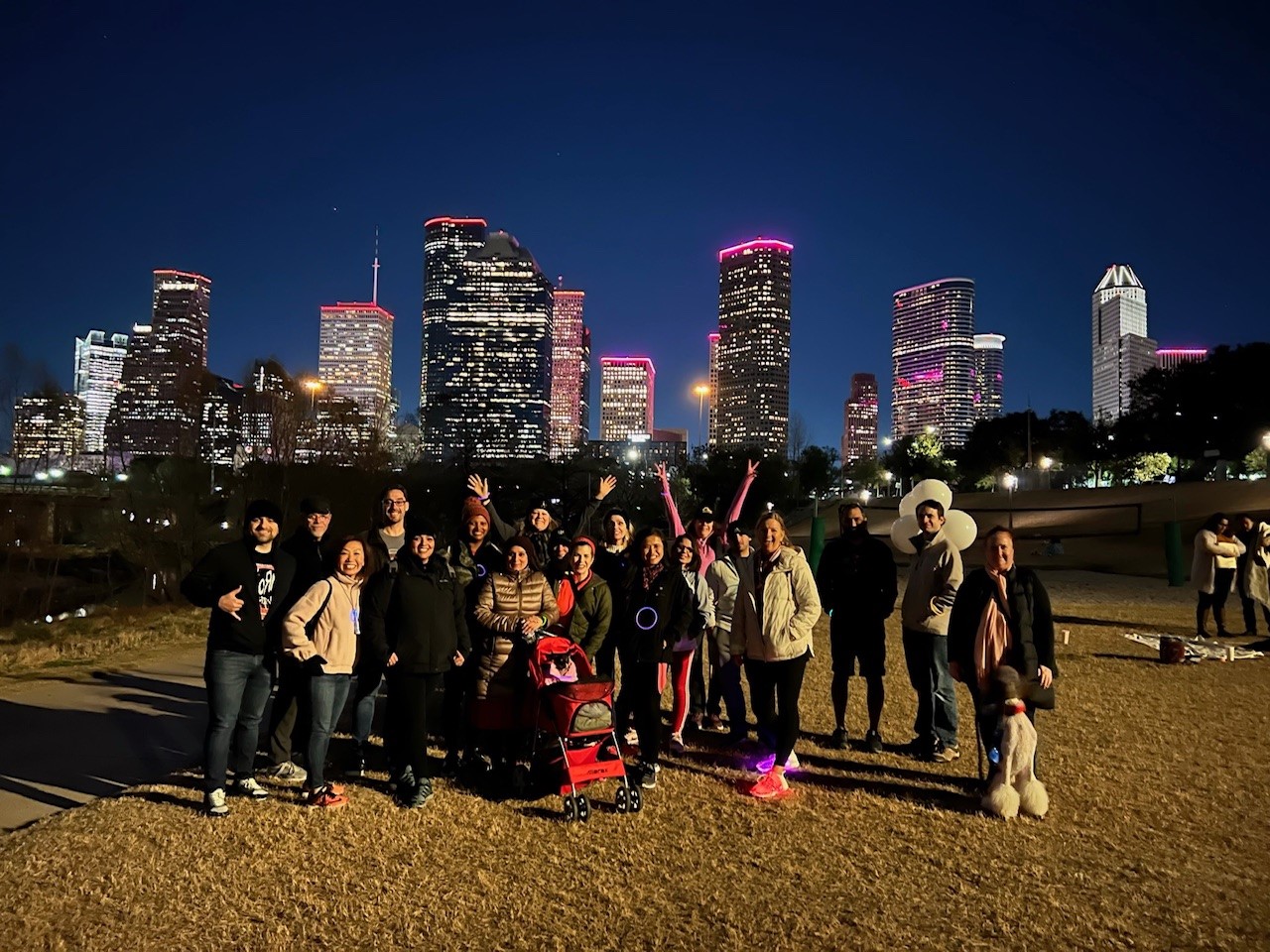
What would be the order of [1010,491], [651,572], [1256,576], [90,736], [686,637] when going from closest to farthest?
[651,572] → [686,637] → [90,736] → [1256,576] → [1010,491]

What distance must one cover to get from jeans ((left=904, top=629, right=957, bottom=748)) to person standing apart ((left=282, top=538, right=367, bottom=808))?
13.0ft

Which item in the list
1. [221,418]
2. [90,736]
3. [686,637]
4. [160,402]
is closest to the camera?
[686,637]

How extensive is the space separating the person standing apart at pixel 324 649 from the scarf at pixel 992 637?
388 cm

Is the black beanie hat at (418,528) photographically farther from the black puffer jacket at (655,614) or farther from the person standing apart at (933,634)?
the person standing apart at (933,634)

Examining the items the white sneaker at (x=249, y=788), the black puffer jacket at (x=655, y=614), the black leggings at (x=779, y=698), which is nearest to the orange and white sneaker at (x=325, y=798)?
the white sneaker at (x=249, y=788)

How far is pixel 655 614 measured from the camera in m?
5.29

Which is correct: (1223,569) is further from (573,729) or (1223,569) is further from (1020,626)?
(573,729)

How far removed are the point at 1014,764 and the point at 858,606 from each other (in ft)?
4.99

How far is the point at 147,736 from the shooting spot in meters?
6.37

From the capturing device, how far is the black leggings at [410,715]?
4887mm

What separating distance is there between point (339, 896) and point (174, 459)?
93.4 feet

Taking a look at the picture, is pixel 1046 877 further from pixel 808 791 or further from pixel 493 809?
pixel 493 809

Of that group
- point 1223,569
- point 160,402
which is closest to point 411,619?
point 1223,569

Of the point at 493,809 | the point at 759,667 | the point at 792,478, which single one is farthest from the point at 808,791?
the point at 792,478
